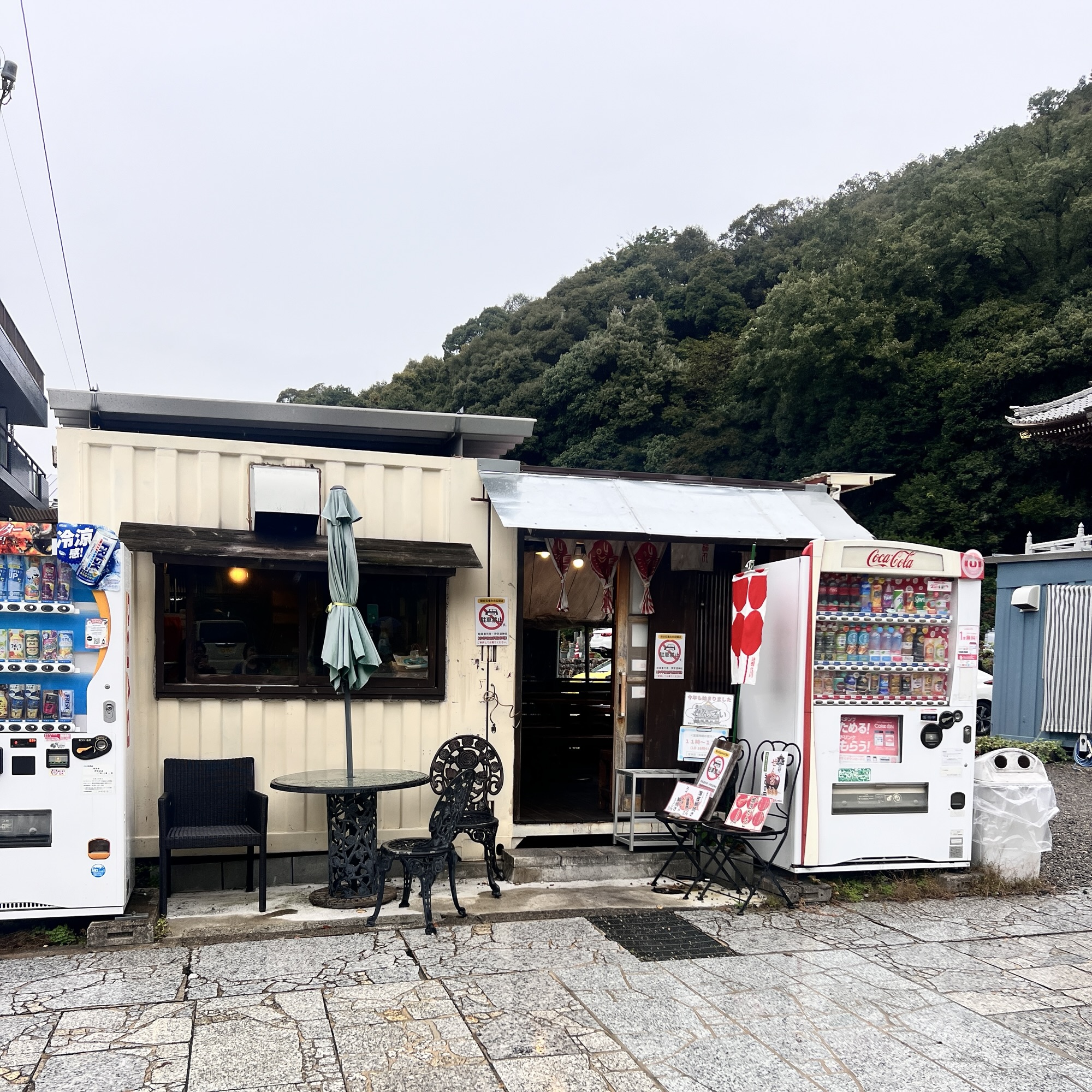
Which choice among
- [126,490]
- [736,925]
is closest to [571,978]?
[736,925]

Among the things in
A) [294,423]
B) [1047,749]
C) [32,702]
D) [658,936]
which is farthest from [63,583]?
[1047,749]

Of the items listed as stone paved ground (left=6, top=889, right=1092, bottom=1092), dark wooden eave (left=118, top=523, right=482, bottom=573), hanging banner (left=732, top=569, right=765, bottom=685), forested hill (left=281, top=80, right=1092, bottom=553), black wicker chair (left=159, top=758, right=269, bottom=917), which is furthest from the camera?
forested hill (left=281, top=80, right=1092, bottom=553)

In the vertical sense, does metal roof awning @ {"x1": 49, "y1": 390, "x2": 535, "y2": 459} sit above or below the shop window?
above

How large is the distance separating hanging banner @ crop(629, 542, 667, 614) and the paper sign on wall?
35 centimetres

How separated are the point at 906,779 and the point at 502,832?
3.33 m

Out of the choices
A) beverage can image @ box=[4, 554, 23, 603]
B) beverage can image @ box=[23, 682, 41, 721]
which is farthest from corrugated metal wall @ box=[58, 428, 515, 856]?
beverage can image @ box=[23, 682, 41, 721]

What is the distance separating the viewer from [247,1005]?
4.66 metres

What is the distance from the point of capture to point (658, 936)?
19.6 ft

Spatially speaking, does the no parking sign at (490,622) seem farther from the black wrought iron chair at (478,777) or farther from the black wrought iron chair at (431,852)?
the black wrought iron chair at (431,852)

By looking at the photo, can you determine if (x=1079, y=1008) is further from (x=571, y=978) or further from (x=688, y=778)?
(x=688, y=778)

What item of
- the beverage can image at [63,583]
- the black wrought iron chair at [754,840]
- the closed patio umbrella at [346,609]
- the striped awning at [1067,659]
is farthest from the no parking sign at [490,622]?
the striped awning at [1067,659]

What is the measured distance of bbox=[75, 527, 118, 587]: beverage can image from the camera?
5.62 m

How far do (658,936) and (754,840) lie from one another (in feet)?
5.22

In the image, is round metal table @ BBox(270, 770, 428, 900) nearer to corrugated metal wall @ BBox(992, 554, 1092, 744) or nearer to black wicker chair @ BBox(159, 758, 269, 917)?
black wicker chair @ BBox(159, 758, 269, 917)
